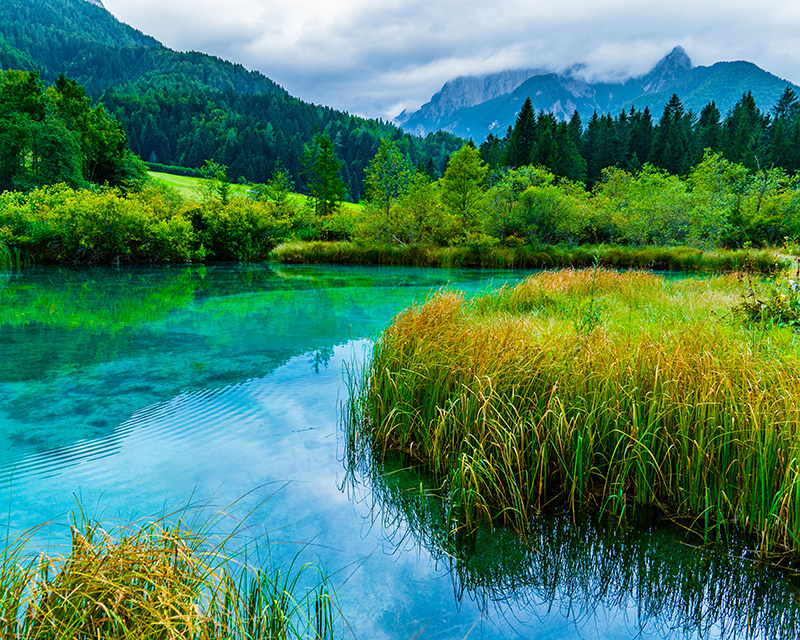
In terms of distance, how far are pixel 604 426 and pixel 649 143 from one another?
201ft

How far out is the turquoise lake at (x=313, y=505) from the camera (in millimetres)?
2549

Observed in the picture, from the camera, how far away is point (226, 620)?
1779mm

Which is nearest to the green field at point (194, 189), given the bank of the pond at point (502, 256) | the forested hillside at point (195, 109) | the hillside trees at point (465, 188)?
the bank of the pond at point (502, 256)

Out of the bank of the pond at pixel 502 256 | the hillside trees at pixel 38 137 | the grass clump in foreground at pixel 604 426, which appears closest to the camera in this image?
the grass clump in foreground at pixel 604 426

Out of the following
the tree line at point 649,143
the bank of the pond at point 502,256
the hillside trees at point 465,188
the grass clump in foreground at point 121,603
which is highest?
the tree line at point 649,143

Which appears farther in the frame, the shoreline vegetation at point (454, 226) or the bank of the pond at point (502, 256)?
the bank of the pond at point (502, 256)

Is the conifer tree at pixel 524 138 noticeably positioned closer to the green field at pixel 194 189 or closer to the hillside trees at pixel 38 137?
the green field at pixel 194 189

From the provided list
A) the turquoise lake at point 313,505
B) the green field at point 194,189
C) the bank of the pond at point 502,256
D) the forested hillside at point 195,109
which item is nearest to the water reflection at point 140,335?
the turquoise lake at point 313,505

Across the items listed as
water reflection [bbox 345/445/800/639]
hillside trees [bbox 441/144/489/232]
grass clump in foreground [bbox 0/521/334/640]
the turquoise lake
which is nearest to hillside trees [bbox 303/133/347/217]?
hillside trees [bbox 441/144/489/232]

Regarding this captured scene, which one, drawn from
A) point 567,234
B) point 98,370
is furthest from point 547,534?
point 567,234

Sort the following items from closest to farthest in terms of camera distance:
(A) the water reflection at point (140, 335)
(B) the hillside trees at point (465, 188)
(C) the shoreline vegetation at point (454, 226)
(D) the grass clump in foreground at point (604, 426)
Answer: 1. (D) the grass clump in foreground at point (604, 426)
2. (A) the water reflection at point (140, 335)
3. (C) the shoreline vegetation at point (454, 226)
4. (B) the hillside trees at point (465, 188)

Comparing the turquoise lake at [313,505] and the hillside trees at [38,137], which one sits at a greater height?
the hillside trees at [38,137]

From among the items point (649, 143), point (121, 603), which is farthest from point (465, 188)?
point (649, 143)

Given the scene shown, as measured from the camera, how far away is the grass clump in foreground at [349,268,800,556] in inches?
116
